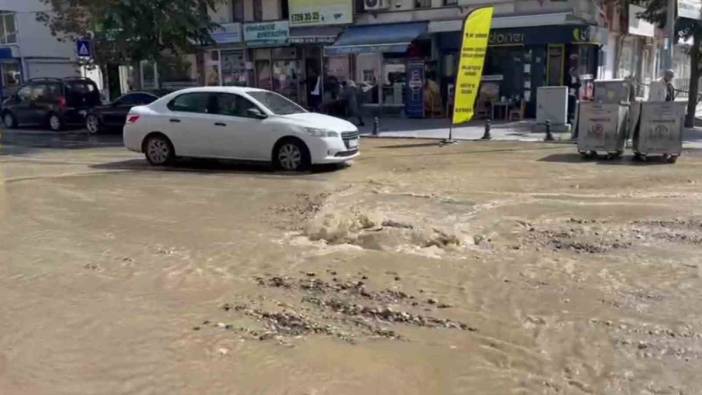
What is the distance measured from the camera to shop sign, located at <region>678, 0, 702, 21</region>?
16487 millimetres

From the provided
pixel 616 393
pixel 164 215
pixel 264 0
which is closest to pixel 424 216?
pixel 164 215

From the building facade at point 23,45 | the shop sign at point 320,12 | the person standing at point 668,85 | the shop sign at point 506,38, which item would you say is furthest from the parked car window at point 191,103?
the building facade at point 23,45

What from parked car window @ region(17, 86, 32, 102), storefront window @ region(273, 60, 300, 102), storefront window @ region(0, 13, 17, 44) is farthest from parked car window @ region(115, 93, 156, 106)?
storefront window @ region(0, 13, 17, 44)

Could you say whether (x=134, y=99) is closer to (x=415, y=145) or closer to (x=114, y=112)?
(x=114, y=112)

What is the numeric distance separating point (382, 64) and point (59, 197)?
59.4 ft

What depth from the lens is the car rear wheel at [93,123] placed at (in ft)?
72.0

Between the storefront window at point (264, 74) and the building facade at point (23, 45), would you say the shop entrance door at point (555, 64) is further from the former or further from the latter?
the building facade at point (23, 45)

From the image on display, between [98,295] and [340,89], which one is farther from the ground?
[340,89]

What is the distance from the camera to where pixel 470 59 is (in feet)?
54.8

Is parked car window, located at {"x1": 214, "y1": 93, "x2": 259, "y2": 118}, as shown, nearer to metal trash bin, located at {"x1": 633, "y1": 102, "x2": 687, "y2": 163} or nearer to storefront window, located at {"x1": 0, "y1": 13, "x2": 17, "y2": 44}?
metal trash bin, located at {"x1": 633, "y1": 102, "x2": 687, "y2": 163}

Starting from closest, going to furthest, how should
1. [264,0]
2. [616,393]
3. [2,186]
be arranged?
[616,393] < [2,186] < [264,0]

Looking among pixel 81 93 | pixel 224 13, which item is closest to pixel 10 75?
pixel 224 13

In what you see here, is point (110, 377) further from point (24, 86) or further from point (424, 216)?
point (24, 86)

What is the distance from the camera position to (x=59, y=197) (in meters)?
10.2
